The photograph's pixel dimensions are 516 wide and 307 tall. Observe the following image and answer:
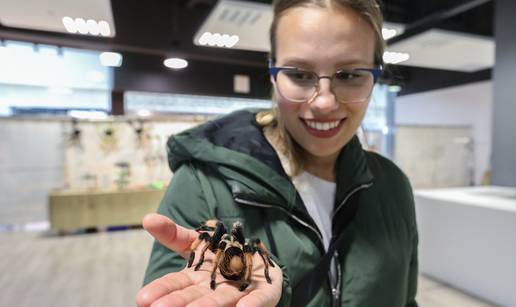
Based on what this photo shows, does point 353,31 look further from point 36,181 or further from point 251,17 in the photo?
point 36,181

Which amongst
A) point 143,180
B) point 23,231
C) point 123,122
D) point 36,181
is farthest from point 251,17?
point 23,231

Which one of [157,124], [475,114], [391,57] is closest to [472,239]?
[391,57]

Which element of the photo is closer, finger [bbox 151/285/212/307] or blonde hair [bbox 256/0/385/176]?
finger [bbox 151/285/212/307]

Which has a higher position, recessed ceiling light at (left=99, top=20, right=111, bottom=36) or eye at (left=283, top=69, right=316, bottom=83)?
recessed ceiling light at (left=99, top=20, right=111, bottom=36)

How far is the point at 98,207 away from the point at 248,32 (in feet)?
9.08

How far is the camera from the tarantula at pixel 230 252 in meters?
0.55

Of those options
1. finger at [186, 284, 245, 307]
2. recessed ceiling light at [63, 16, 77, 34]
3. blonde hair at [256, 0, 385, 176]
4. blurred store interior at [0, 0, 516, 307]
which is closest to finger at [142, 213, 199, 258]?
finger at [186, 284, 245, 307]

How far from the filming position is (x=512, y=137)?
2787mm

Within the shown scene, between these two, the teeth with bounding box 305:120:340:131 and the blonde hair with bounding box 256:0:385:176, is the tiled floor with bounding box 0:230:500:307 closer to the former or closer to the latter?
the blonde hair with bounding box 256:0:385:176

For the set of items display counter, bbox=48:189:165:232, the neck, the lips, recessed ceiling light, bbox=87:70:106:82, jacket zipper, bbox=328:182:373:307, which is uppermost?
recessed ceiling light, bbox=87:70:106:82

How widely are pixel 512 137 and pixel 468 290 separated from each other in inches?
51.9

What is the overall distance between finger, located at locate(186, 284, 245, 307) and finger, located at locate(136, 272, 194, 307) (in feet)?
0.15

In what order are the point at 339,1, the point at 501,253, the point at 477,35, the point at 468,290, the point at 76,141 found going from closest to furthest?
the point at 339,1
the point at 501,253
the point at 468,290
the point at 477,35
the point at 76,141

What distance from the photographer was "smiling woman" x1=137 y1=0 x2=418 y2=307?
0.71 meters
